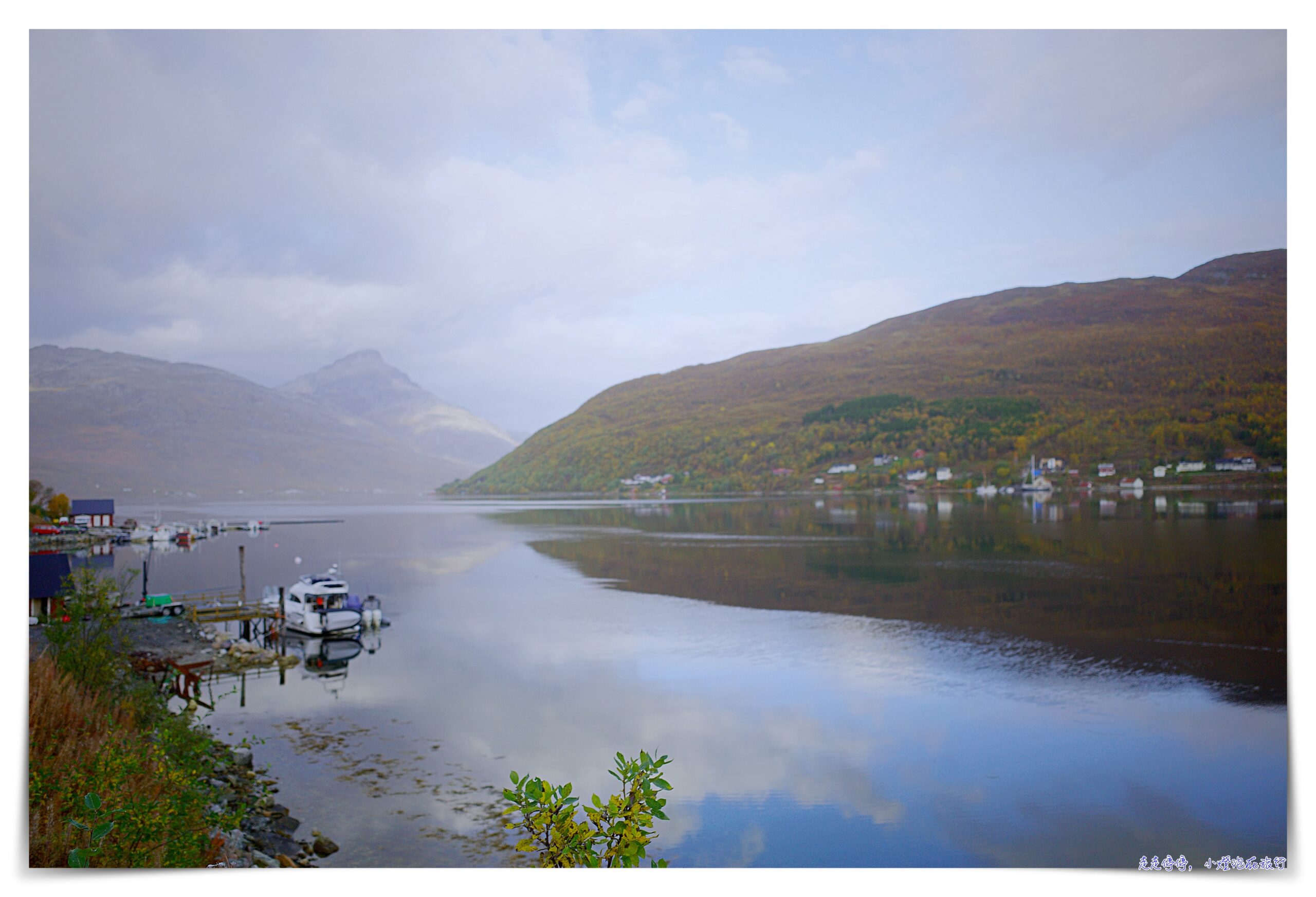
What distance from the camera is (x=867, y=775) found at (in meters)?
7.04

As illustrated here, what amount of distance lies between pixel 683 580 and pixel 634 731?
37.3ft

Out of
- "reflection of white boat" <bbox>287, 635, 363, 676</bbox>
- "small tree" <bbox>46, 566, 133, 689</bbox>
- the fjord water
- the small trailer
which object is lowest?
"reflection of white boat" <bbox>287, 635, 363, 676</bbox>

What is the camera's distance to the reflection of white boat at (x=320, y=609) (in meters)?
14.1

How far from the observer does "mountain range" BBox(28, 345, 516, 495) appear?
1428 inches

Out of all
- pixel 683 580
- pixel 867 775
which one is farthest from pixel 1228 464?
pixel 867 775

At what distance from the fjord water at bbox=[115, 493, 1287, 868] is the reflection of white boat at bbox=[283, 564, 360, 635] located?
66 centimetres

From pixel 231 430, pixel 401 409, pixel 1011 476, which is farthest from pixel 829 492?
pixel 401 409

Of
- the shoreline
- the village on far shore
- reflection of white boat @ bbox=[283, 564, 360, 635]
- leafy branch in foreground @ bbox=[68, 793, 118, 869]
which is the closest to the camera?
leafy branch in foreground @ bbox=[68, 793, 118, 869]

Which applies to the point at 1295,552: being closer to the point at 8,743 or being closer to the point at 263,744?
the point at 8,743

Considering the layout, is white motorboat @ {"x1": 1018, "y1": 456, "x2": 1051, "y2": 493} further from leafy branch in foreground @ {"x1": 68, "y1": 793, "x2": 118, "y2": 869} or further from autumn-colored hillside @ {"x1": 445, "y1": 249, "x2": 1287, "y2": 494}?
leafy branch in foreground @ {"x1": 68, "y1": 793, "x2": 118, "y2": 869}

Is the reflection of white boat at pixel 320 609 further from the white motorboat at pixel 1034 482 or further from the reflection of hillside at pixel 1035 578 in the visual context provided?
the white motorboat at pixel 1034 482

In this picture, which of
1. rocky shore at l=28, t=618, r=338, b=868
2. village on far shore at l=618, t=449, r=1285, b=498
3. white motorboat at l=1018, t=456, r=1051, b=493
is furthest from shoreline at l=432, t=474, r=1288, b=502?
rocky shore at l=28, t=618, r=338, b=868

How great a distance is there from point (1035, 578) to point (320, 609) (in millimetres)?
15979

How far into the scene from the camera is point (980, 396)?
56.3 meters
